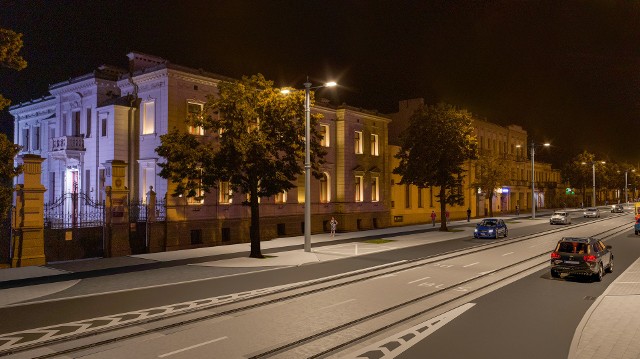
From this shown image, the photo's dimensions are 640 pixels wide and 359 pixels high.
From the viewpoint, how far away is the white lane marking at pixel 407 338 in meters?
10.0

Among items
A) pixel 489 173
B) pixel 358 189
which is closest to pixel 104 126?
pixel 358 189

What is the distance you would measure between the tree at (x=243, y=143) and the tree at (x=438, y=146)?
21661 millimetres

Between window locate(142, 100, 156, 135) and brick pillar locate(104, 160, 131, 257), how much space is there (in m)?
6.22

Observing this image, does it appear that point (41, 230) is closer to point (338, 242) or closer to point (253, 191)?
point (253, 191)

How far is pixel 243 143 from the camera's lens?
78.9ft

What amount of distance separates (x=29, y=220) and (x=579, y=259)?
2492 centimetres

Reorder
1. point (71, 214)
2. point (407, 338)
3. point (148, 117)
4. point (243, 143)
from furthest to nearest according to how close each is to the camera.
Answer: point (148, 117) < point (71, 214) < point (243, 143) < point (407, 338)

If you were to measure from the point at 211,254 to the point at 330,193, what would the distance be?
18135 mm

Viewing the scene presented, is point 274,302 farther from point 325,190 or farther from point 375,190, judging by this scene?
point 375,190

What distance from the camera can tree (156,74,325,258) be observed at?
24.6 m

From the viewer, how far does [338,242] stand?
34750 millimetres

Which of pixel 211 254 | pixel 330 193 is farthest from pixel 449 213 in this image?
pixel 211 254

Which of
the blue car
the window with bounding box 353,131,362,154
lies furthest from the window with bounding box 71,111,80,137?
the blue car

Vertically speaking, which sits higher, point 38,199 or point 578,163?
point 578,163
